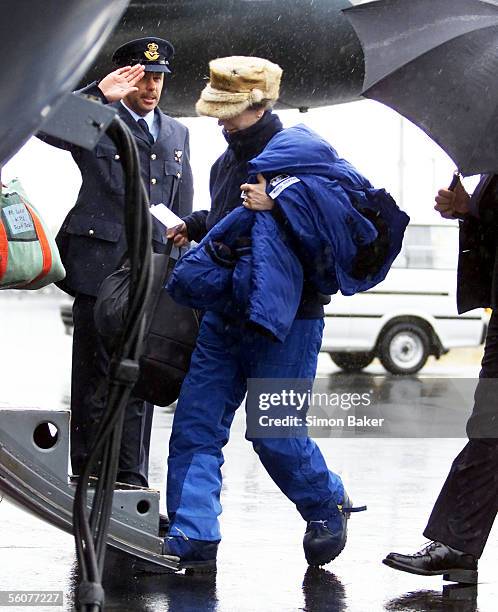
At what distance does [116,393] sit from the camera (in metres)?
2.31

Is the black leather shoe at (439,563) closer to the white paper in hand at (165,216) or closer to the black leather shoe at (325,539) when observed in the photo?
the black leather shoe at (325,539)

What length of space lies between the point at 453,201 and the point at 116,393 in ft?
9.54

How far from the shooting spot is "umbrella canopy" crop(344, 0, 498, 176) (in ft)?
15.6

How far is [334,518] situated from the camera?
513 centimetres

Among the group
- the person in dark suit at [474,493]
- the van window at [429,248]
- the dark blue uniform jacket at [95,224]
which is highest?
the dark blue uniform jacket at [95,224]

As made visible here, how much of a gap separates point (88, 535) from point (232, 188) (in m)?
3.05

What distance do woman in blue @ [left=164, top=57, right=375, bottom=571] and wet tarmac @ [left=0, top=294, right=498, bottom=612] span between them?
19cm

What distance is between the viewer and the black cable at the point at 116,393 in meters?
2.26

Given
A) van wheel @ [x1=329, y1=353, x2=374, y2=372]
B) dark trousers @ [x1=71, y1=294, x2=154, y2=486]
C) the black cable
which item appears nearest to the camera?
the black cable

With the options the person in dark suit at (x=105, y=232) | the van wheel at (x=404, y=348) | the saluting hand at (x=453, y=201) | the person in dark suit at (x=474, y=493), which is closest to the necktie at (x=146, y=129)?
the person in dark suit at (x=105, y=232)

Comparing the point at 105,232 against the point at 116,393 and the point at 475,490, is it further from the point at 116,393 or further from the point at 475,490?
the point at 116,393

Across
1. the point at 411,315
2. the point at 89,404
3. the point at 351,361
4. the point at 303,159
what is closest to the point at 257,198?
the point at 303,159

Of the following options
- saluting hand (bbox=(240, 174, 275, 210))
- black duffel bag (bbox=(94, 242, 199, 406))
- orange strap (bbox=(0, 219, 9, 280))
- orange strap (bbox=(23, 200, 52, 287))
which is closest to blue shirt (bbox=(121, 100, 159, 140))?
black duffel bag (bbox=(94, 242, 199, 406))

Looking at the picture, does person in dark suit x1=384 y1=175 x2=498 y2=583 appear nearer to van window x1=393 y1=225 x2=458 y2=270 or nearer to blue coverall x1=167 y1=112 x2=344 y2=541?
blue coverall x1=167 y1=112 x2=344 y2=541
